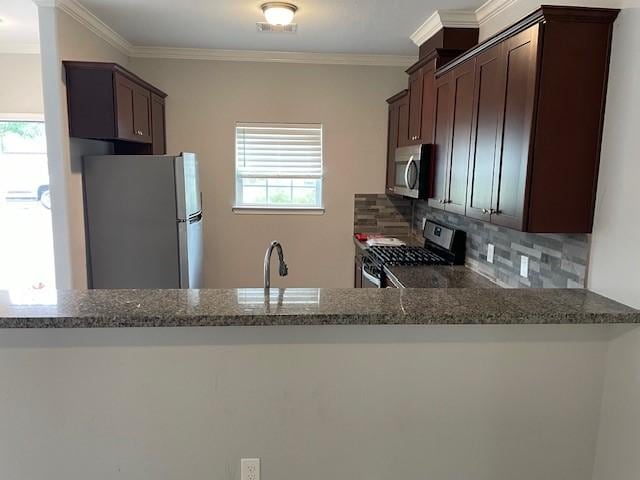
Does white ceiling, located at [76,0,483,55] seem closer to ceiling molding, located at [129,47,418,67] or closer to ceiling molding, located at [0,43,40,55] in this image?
ceiling molding, located at [129,47,418,67]

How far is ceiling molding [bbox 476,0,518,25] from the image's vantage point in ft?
8.77

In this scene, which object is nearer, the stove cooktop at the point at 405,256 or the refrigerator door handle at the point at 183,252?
the stove cooktop at the point at 405,256

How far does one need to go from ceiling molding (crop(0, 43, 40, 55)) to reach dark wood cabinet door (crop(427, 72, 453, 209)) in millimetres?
3533

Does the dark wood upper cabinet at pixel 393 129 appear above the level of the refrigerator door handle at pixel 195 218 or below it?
above

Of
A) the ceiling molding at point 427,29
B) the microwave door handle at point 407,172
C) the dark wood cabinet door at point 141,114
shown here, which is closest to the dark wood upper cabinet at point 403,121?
the microwave door handle at point 407,172

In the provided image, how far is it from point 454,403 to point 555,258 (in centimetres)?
93

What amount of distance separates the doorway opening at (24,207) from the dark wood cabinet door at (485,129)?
390 cm

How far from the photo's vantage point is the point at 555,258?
209cm

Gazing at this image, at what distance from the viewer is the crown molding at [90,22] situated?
2807 millimetres

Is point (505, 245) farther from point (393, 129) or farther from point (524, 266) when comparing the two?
point (393, 129)

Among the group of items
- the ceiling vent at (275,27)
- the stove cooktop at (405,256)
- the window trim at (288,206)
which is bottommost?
the stove cooktop at (405,256)

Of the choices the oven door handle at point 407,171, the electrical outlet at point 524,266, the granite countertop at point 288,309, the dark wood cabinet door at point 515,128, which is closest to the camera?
the granite countertop at point 288,309

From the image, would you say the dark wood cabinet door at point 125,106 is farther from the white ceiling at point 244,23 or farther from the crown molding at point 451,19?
the crown molding at point 451,19

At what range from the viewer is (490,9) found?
285 centimetres
